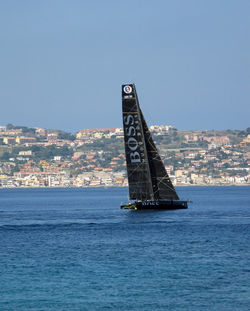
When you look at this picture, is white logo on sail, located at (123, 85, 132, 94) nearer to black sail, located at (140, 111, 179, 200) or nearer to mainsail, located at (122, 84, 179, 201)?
mainsail, located at (122, 84, 179, 201)

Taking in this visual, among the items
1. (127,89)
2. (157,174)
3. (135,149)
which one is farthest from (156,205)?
(127,89)

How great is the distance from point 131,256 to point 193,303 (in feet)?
48.6

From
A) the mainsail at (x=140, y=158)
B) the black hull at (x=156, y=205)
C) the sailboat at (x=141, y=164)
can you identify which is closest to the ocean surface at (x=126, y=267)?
Answer: the black hull at (x=156, y=205)

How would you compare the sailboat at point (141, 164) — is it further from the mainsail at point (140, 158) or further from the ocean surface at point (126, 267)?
the ocean surface at point (126, 267)

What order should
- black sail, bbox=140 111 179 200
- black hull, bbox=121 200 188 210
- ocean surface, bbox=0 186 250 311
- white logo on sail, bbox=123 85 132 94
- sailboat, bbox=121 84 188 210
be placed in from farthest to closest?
black sail, bbox=140 111 179 200
black hull, bbox=121 200 188 210
sailboat, bbox=121 84 188 210
white logo on sail, bbox=123 85 132 94
ocean surface, bbox=0 186 250 311

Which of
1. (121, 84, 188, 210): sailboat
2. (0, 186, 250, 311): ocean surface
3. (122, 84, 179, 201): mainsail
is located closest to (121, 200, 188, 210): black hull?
(121, 84, 188, 210): sailboat

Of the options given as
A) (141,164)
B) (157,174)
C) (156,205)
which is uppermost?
(141,164)

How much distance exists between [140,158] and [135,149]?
1120mm

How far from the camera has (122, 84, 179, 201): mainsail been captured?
274 feet

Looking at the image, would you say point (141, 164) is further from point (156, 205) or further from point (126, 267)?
point (126, 267)

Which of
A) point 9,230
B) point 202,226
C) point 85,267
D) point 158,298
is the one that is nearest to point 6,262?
point 85,267

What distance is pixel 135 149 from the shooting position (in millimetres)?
84438

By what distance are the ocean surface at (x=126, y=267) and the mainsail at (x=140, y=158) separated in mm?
12500

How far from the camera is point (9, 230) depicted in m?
70.9
